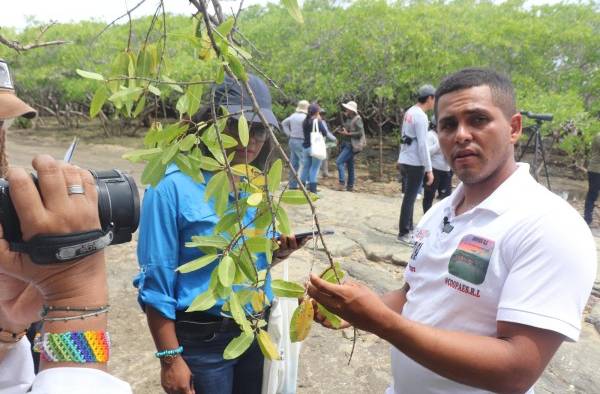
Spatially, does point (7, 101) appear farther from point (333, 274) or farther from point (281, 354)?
point (281, 354)

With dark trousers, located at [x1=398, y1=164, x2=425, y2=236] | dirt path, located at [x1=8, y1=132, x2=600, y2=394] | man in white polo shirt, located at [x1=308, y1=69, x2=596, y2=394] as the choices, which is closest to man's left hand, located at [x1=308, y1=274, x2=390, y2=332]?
man in white polo shirt, located at [x1=308, y1=69, x2=596, y2=394]

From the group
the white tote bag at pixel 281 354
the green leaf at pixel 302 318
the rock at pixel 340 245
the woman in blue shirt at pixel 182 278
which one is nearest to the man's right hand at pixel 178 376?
the woman in blue shirt at pixel 182 278

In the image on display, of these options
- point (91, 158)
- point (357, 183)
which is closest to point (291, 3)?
point (357, 183)

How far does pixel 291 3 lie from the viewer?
2.93 ft

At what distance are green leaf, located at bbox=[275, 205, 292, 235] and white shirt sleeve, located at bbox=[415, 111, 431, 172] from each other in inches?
168

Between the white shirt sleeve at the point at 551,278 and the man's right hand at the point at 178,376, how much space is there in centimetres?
107

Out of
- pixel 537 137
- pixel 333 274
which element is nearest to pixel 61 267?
pixel 333 274

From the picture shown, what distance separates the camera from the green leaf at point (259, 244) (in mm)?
1018

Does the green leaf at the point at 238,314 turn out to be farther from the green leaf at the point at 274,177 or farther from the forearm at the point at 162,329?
the forearm at the point at 162,329

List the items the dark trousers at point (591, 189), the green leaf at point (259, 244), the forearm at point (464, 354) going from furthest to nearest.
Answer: the dark trousers at point (591, 189), the forearm at point (464, 354), the green leaf at point (259, 244)

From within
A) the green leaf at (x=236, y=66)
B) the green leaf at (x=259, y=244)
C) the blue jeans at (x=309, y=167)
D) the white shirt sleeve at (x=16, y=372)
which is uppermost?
the green leaf at (x=236, y=66)

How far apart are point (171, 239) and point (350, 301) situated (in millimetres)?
753

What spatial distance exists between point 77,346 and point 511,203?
43.2 inches

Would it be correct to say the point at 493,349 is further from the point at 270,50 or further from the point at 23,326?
the point at 270,50
